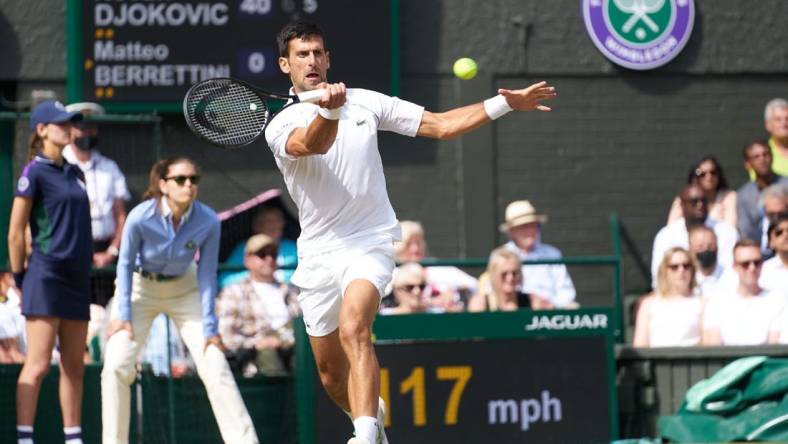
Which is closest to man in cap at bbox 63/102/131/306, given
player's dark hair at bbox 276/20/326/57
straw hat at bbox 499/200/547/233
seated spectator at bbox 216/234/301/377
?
seated spectator at bbox 216/234/301/377

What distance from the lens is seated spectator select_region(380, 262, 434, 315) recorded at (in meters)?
9.98

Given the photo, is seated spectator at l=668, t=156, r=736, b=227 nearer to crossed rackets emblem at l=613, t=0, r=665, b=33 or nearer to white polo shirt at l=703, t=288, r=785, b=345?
crossed rackets emblem at l=613, t=0, r=665, b=33

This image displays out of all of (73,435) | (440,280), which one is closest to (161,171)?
(73,435)

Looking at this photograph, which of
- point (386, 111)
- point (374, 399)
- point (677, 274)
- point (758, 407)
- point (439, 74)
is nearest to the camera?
point (374, 399)

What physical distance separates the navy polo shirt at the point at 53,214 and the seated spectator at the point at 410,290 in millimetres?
2150

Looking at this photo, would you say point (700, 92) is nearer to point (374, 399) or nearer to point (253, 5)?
point (253, 5)

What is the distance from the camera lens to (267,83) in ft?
40.2

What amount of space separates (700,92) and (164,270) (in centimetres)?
636

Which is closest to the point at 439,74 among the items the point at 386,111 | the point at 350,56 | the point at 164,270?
the point at 350,56

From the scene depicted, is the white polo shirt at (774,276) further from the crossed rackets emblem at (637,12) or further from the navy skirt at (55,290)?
the navy skirt at (55,290)

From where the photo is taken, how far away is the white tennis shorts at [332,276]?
22.7 ft

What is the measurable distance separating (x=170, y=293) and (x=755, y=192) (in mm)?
5155

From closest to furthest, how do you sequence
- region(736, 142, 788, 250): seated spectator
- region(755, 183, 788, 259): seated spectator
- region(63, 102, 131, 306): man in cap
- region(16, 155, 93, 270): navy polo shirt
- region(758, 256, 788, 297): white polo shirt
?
region(16, 155, 93, 270): navy polo shirt
region(758, 256, 788, 297): white polo shirt
region(63, 102, 131, 306): man in cap
region(755, 183, 788, 259): seated spectator
region(736, 142, 788, 250): seated spectator

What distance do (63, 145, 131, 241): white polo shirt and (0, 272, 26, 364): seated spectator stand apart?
1401 millimetres
